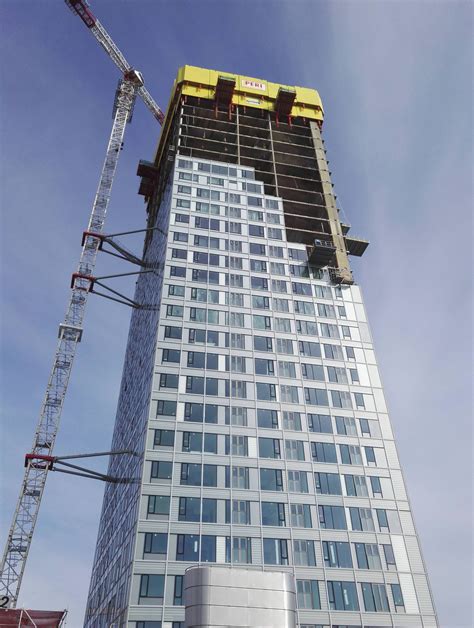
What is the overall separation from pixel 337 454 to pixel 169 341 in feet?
79.0

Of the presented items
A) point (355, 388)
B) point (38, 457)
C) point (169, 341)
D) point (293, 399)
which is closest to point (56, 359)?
point (38, 457)

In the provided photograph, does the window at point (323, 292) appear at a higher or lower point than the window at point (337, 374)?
higher

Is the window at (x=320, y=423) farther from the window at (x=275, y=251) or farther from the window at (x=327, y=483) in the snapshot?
the window at (x=275, y=251)

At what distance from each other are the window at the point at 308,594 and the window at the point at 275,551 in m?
2.49

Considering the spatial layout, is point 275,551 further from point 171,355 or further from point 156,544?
point 171,355

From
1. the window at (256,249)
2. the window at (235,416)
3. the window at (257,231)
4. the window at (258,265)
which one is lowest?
the window at (235,416)

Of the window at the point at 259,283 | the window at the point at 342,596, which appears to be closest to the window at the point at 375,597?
the window at the point at 342,596

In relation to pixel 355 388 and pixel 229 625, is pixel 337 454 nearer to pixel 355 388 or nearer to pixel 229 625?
pixel 355 388

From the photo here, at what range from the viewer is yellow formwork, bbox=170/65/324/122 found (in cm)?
9956

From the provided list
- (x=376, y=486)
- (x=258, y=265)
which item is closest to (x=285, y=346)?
(x=258, y=265)

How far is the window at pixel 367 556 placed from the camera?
172ft

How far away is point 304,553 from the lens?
51.9m

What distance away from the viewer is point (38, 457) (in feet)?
230

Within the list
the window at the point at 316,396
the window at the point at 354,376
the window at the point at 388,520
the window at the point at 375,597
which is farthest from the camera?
the window at the point at 354,376
